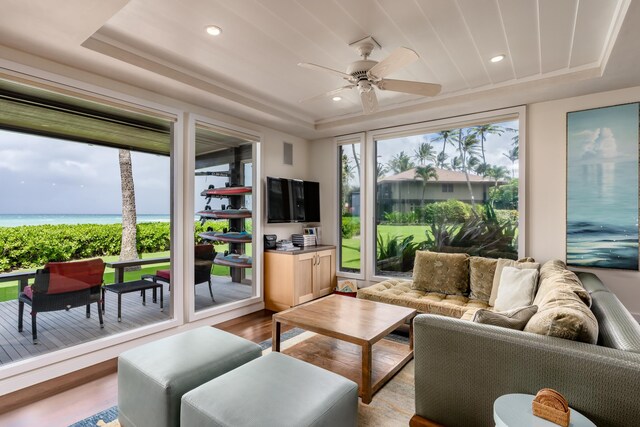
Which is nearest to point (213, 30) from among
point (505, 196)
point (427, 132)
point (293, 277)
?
point (293, 277)

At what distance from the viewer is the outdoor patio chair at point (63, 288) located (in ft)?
8.63

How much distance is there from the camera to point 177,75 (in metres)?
2.98

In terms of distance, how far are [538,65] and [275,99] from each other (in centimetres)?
271

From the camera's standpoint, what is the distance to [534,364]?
1526mm

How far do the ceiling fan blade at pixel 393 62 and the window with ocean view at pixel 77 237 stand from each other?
7.66ft

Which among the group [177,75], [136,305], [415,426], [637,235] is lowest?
[415,426]

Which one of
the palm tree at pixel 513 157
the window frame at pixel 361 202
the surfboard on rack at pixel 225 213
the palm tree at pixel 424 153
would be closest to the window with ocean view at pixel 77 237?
the surfboard on rack at pixel 225 213

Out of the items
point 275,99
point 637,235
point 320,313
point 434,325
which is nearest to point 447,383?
point 434,325

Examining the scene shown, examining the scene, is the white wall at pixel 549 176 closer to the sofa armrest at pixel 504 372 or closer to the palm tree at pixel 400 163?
the palm tree at pixel 400 163

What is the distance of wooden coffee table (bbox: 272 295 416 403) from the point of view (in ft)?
7.80

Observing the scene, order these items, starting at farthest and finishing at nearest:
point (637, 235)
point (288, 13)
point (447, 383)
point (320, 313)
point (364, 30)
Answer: point (637, 235) < point (320, 313) < point (364, 30) < point (288, 13) < point (447, 383)

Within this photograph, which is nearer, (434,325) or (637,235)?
(434,325)

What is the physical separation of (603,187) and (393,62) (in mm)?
2623

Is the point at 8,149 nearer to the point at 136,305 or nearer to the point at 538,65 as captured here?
the point at 136,305
